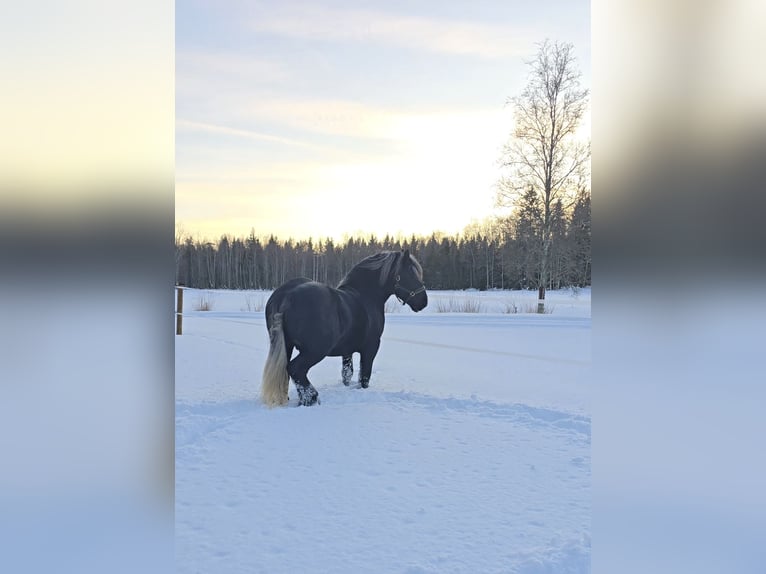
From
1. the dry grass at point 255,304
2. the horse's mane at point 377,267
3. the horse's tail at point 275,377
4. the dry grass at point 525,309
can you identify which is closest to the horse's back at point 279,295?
the horse's tail at point 275,377

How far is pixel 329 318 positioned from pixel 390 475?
229 cm

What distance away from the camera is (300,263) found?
148ft

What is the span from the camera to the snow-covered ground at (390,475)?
226 centimetres

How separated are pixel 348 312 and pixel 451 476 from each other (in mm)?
2721

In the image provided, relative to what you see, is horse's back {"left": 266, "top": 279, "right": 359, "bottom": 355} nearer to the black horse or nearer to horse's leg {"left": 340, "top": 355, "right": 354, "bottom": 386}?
the black horse

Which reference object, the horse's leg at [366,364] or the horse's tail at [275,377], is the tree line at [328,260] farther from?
the horse's tail at [275,377]

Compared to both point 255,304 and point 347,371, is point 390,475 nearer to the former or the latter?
point 347,371

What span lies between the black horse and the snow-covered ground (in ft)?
1.08

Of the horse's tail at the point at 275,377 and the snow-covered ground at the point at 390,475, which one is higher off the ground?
the horse's tail at the point at 275,377

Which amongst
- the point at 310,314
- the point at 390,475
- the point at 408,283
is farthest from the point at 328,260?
the point at 390,475

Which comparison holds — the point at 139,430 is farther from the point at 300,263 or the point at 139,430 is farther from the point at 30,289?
the point at 300,263

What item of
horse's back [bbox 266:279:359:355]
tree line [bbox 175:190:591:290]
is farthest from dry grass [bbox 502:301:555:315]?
horse's back [bbox 266:279:359:355]

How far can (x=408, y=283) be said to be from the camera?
6473 mm

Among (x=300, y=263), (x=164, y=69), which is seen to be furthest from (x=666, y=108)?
(x=300, y=263)
